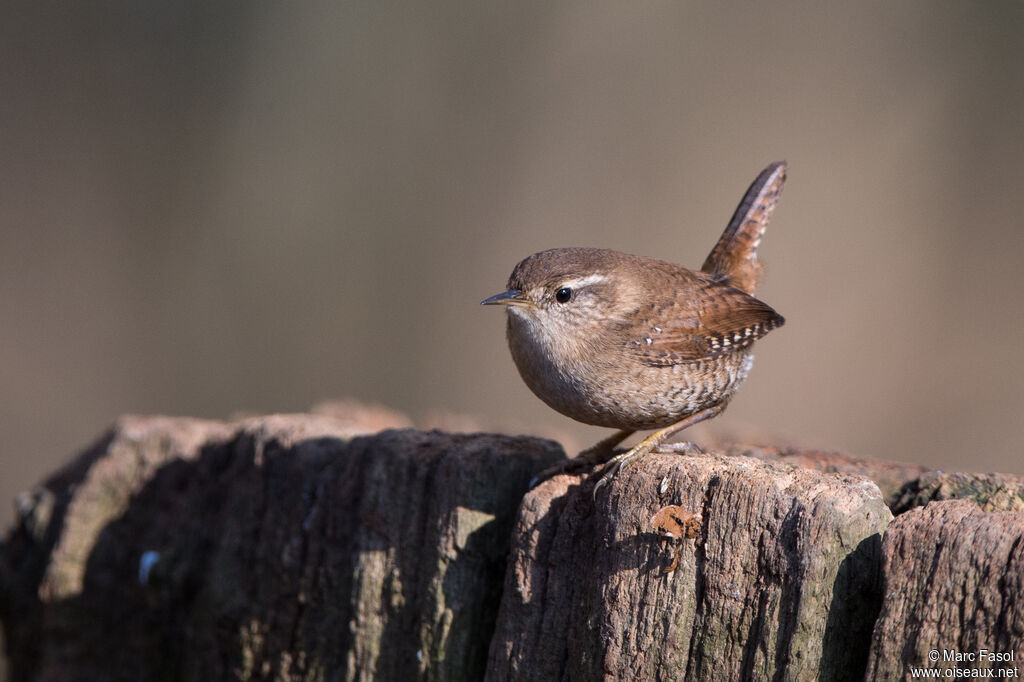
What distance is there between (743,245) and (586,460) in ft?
5.51

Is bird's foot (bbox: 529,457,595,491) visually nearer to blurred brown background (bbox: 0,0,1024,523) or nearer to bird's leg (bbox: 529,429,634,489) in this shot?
bird's leg (bbox: 529,429,634,489)

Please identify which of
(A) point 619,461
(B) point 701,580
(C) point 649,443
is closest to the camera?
(B) point 701,580

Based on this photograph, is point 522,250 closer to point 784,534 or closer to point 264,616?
point 264,616

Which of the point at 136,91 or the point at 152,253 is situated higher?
the point at 136,91

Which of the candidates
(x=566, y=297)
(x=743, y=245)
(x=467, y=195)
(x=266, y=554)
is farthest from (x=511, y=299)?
(x=467, y=195)

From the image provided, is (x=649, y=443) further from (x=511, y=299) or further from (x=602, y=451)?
(x=511, y=299)

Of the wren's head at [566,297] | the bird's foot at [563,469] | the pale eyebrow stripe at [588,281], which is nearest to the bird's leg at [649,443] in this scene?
the bird's foot at [563,469]

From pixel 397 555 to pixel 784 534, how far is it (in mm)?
1366

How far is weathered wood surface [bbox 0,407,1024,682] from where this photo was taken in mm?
2221

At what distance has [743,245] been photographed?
14.4 ft

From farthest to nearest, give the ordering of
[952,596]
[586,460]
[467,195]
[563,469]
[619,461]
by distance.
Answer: [467,195] < [586,460] < [563,469] < [619,461] < [952,596]

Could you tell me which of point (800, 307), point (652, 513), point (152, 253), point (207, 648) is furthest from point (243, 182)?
point (652, 513)

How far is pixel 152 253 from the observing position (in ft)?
30.1

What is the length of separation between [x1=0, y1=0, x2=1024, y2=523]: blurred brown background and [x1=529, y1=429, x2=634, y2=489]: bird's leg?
3.97 metres
